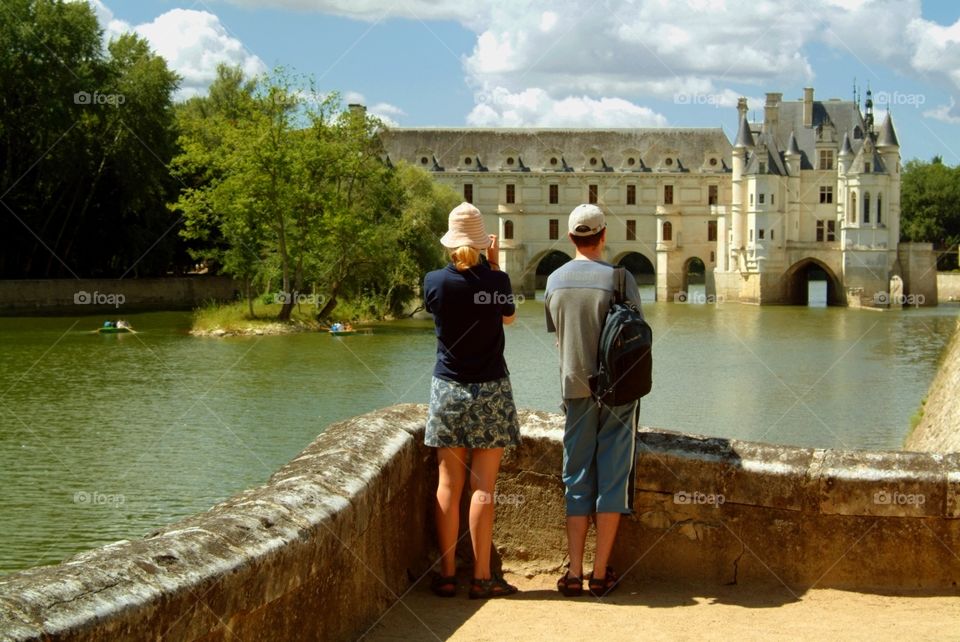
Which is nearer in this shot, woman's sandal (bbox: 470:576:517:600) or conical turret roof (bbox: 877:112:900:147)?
woman's sandal (bbox: 470:576:517:600)

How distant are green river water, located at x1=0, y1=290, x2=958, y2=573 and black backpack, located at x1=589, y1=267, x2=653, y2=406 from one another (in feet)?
22.7

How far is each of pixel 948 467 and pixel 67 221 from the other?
44.0 m

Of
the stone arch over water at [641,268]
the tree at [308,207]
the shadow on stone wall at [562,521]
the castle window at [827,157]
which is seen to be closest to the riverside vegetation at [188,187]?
the tree at [308,207]

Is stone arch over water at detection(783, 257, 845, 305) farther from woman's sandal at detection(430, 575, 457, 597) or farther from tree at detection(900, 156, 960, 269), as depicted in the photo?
woman's sandal at detection(430, 575, 457, 597)

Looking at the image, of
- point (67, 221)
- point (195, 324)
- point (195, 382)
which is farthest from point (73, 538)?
point (67, 221)

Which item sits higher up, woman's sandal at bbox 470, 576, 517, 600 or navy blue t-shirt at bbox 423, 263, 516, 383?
navy blue t-shirt at bbox 423, 263, 516, 383

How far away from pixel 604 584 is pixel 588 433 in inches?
23.3

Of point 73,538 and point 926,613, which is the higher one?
point 926,613

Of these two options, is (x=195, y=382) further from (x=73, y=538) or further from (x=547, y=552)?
(x=547, y=552)

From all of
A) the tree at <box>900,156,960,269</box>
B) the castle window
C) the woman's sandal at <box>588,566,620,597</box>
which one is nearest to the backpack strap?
the woman's sandal at <box>588,566,620,597</box>

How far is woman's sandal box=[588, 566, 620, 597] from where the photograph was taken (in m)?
4.82

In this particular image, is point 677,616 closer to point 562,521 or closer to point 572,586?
point 572,586

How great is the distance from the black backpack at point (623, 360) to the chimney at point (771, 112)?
67958mm

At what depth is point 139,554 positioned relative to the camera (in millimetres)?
3129
